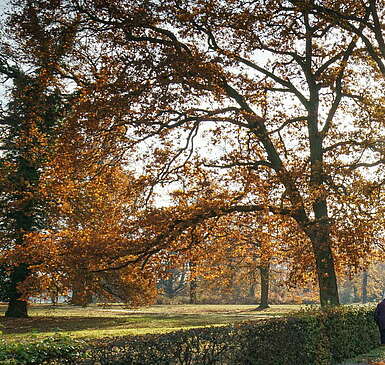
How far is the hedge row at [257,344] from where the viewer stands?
6.46m

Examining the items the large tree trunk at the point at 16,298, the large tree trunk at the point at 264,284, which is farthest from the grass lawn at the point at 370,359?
the large tree trunk at the point at 264,284

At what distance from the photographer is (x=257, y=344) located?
336 inches

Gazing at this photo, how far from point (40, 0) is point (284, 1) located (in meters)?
7.35

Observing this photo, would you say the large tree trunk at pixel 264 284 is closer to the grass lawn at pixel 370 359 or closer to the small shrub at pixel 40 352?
the grass lawn at pixel 370 359

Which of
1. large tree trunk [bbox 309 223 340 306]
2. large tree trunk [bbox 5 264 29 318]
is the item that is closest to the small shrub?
large tree trunk [bbox 309 223 340 306]

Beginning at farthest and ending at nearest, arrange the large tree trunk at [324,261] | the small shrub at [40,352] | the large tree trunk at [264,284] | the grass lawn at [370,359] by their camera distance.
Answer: the large tree trunk at [264,284]
the large tree trunk at [324,261]
the grass lawn at [370,359]
the small shrub at [40,352]

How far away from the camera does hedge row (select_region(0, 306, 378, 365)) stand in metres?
6.46

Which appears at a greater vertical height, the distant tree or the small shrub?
the distant tree

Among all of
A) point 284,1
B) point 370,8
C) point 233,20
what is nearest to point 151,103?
point 233,20

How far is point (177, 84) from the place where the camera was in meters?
14.2

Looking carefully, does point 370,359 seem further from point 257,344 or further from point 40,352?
point 40,352

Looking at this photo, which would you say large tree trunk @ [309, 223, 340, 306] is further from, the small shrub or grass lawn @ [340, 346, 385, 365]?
the small shrub

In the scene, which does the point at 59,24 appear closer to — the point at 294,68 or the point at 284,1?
the point at 284,1

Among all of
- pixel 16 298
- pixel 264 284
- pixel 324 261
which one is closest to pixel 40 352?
pixel 324 261
